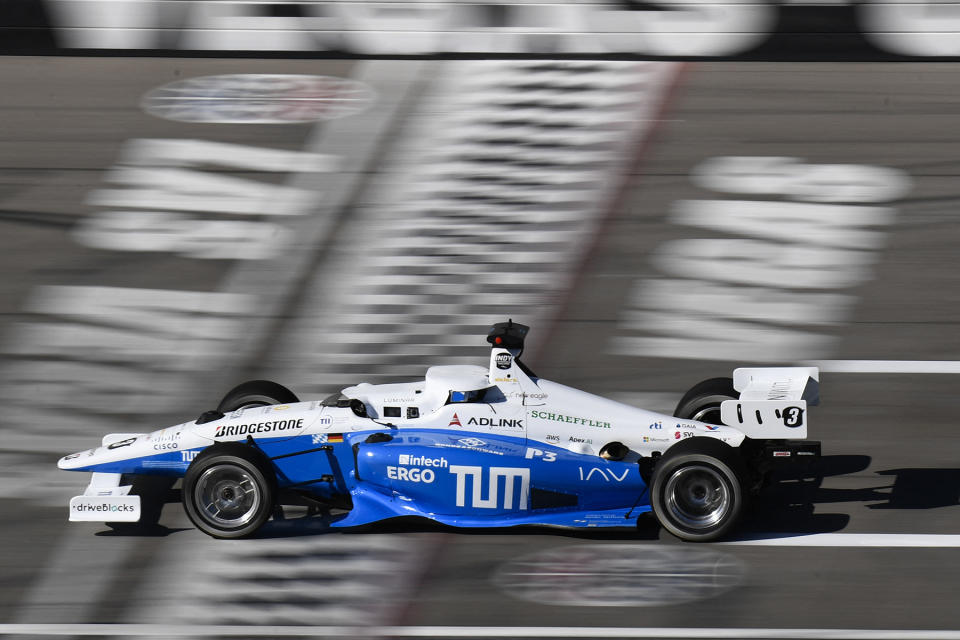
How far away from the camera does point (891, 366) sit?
10883 mm

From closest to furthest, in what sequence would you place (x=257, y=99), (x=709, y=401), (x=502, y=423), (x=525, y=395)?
(x=502, y=423) → (x=525, y=395) → (x=709, y=401) → (x=257, y=99)

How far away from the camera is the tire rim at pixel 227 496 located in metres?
8.09

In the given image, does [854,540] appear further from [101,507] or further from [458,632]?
[101,507]

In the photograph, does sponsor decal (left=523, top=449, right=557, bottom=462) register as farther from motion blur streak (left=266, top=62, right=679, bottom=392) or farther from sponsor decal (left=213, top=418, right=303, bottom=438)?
motion blur streak (left=266, top=62, right=679, bottom=392)

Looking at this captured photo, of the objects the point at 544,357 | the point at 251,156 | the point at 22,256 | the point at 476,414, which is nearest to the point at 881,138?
the point at 544,357

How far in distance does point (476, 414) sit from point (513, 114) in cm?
767

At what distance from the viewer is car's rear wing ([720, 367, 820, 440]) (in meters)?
8.06

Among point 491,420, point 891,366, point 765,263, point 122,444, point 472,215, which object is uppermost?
point 472,215

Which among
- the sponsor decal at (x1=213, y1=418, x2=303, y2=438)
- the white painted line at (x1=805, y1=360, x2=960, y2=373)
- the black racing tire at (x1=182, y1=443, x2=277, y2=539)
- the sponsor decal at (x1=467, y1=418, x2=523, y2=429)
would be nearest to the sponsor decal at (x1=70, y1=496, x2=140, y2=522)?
the black racing tire at (x1=182, y1=443, x2=277, y2=539)

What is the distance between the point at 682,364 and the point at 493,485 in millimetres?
3433

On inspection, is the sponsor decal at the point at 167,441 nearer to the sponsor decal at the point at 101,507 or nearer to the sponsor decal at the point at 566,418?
the sponsor decal at the point at 101,507

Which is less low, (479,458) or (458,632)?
(479,458)

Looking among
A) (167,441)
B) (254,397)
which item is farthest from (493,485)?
(167,441)

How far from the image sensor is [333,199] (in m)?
13.7
